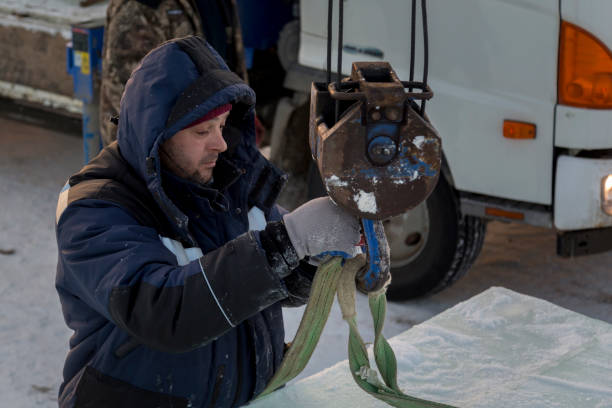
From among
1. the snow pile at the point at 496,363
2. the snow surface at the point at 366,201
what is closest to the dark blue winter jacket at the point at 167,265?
the snow surface at the point at 366,201

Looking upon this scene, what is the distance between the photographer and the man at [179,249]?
1.84 meters

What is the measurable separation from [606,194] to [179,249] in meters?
2.21

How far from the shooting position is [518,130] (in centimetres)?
374

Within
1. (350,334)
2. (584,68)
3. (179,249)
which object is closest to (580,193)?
(584,68)

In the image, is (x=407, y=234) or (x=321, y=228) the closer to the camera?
(x=321, y=228)

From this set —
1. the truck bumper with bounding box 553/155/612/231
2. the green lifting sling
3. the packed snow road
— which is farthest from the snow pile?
the packed snow road

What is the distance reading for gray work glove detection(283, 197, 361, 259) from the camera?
6.20 feet

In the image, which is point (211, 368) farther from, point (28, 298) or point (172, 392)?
point (28, 298)

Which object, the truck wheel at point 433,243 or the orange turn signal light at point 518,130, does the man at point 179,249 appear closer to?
the orange turn signal light at point 518,130

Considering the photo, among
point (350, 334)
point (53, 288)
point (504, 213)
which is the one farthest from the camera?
point (53, 288)

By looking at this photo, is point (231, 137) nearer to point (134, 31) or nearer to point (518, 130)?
point (518, 130)

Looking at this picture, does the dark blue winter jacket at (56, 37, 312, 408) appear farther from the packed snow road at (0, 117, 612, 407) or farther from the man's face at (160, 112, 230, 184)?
the packed snow road at (0, 117, 612, 407)

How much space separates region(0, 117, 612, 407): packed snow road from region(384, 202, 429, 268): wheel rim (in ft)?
1.03

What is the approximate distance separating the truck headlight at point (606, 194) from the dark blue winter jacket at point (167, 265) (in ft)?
6.01
